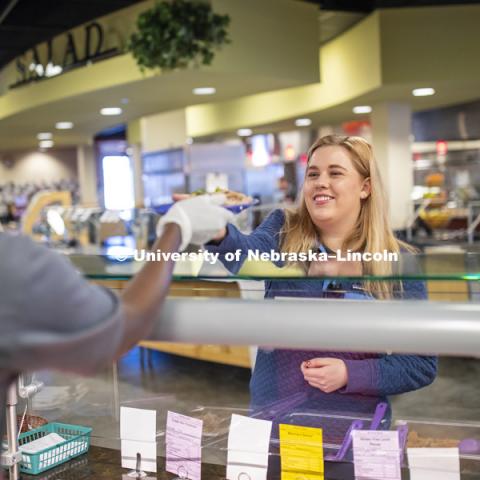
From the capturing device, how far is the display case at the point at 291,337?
84cm

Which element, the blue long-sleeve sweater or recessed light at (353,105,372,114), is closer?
the blue long-sleeve sweater

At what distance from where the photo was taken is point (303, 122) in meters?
12.2

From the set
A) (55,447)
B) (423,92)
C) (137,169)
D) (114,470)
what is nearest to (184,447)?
(114,470)

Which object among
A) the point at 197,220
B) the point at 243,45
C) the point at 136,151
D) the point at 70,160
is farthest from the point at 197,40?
the point at 70,160

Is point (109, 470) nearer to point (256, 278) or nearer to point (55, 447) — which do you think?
point (55, 447)

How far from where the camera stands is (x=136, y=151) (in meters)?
14.5

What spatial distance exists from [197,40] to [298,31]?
164 cm

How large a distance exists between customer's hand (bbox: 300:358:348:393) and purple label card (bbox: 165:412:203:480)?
226 mm

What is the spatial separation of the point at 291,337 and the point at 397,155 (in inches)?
374

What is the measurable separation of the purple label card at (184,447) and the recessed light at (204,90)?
23.2 ft

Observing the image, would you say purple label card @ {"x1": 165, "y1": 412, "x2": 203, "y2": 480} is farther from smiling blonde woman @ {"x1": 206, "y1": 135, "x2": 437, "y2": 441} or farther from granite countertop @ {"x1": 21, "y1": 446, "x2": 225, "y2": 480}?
smiling blonde woman @ {"x1": 206, "y1": 135, "x2": 437, "y2": 441}

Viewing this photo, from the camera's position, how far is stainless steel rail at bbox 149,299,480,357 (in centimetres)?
82

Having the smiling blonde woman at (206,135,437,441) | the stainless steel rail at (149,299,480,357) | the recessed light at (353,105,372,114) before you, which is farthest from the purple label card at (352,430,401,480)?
the recessed light at (353,105,372,114)

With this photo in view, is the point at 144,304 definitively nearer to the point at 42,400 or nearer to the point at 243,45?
the point at 42,400
